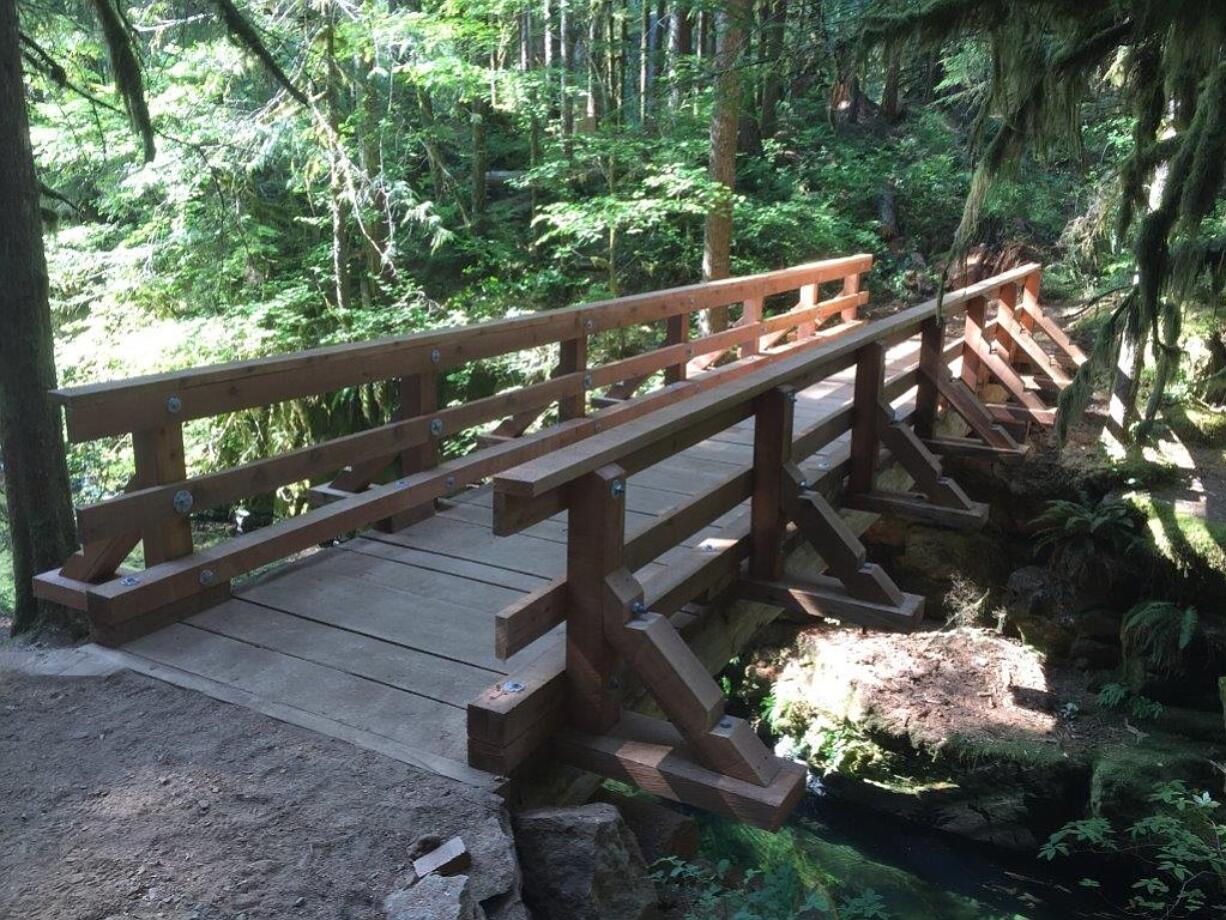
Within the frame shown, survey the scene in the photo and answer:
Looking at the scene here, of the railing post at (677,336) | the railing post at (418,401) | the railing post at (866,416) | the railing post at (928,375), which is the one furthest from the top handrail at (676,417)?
the railing post at (677,336)

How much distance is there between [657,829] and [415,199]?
11741 mm

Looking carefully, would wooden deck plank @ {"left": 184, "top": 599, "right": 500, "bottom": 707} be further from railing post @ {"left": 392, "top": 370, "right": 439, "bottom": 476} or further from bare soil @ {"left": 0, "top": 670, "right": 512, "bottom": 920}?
railing post @ {"left": 392, "top": 370, "right": 439, "bottom": 476}

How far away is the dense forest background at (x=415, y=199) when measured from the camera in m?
12.3

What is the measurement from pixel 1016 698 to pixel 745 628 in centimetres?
439

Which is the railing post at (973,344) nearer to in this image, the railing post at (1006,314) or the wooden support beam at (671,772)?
the railing post at (1006,314)

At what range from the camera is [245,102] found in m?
14.3

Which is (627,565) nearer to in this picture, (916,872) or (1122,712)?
(916,872)

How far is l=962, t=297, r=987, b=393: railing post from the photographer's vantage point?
28.1 feet

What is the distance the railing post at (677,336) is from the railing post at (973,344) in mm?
2502

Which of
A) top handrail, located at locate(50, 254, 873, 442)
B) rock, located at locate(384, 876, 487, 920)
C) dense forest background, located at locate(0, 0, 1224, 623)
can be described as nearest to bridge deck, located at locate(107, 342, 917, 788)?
rock, located at locate(384, 876, 487, 920)

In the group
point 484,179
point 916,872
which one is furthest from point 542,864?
point 484,179

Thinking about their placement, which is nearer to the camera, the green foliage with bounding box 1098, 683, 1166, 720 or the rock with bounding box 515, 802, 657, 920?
the rock with bounding box 515, 802, 657, 920

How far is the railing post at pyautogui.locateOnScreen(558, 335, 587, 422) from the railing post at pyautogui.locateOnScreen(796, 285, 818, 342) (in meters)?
3.90

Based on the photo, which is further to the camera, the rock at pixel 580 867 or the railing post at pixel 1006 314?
the railing post at pixel 1006 314
